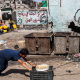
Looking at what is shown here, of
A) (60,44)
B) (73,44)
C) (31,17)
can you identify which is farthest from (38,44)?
(31,17)

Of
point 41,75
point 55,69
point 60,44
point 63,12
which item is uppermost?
point 63,12

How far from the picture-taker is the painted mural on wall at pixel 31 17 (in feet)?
56.7

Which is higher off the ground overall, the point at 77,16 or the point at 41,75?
the point at 77,16

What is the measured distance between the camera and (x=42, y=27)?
17.3m

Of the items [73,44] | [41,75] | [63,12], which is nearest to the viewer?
[41,75]

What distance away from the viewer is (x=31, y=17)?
17609mm

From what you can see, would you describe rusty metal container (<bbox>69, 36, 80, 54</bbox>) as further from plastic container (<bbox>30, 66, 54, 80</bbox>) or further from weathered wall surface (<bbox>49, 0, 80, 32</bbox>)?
plastic container (<bbox>30, 66, 54, 80</bbox>)

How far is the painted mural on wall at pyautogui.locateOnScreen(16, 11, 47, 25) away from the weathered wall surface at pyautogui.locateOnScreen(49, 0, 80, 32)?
8837 mm

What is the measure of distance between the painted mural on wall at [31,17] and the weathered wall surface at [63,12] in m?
8.84

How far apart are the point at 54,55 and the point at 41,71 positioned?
326cm

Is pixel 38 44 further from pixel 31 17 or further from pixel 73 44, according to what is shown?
pixel 31 17

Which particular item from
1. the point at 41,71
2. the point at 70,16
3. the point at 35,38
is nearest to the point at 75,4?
the point at 70,16

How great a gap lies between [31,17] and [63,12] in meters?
9.71

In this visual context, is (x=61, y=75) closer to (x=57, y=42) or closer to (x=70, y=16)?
(x=57, y=42)
